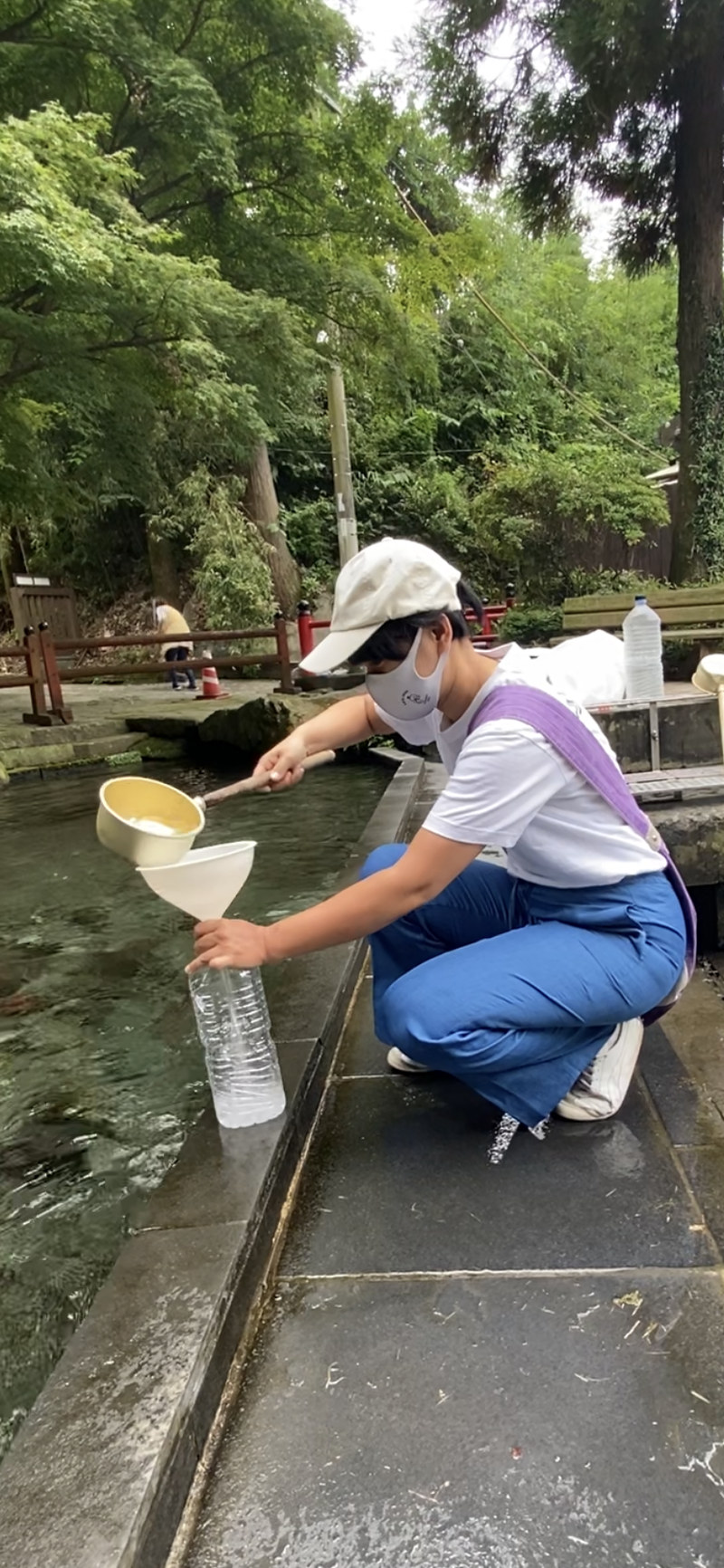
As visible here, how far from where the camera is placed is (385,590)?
188 cm

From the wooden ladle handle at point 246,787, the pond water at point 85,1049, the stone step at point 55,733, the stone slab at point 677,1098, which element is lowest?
the pond water at point 85,1049

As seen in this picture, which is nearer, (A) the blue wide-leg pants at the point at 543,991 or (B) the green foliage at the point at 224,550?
(A) the blue wide-leg pants at the point at 543,991

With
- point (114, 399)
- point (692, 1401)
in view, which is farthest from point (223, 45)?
point (692, 1401)

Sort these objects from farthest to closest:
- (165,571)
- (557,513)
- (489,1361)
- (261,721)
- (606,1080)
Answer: (165,571)
(557,513)
(261,721)
(606,1080)
(489,1361)

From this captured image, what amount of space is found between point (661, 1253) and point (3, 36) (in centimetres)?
1207

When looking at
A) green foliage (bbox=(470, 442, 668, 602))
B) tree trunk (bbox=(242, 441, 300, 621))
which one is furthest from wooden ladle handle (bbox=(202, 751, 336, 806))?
tree trunk (bbox=(242, 441, 300, 621))

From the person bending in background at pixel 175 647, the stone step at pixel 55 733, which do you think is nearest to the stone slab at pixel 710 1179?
the stone step at pixel 55 733

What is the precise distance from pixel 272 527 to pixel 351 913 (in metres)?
18.3

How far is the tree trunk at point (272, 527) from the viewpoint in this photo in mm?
19266

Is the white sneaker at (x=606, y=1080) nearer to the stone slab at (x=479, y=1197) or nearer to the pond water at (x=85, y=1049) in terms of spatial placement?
the stone slab at (x=479, y=1197)

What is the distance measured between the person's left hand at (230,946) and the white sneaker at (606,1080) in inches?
33.3

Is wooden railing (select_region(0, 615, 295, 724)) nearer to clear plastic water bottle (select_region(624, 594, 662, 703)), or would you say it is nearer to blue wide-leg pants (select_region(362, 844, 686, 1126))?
clear plastic water bottle (select_region(624, 594, 662, 703))

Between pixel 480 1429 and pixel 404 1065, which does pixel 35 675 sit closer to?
pixel 404 1065

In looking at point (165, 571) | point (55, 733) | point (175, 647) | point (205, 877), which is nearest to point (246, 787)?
point (205, 877)
